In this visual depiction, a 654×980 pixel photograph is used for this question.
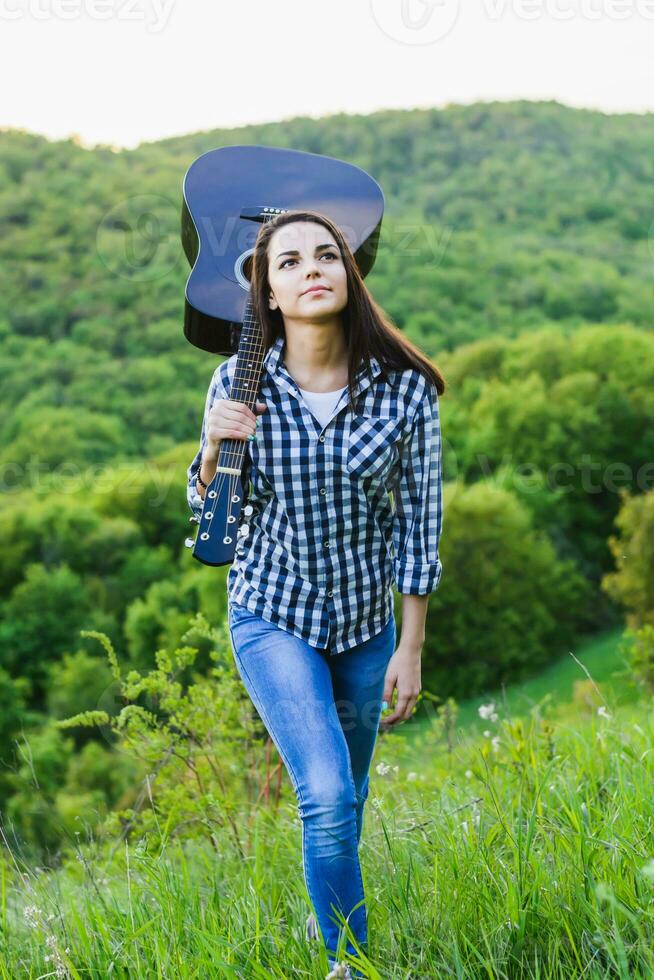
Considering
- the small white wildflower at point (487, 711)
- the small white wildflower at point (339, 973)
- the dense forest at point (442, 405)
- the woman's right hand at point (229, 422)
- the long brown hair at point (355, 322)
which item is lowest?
the dense forest at point (442, 405)

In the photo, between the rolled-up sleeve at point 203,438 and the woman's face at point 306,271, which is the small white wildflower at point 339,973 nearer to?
the rolled-up sleeve at point 203,438

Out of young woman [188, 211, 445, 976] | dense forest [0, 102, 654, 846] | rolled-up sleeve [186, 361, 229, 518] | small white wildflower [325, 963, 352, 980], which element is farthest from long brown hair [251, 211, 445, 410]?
dense forest [0, 102, 654, 846]

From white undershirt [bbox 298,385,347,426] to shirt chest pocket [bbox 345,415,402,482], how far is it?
6cm

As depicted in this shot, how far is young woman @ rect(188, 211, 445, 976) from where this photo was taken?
2.29 metres

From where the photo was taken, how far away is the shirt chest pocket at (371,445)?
2.34 meters

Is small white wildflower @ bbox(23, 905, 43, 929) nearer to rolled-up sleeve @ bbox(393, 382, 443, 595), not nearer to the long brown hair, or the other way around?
rolled-up sleeve @ bbox(393, 382, 443, 595)

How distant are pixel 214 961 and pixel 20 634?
37.8 m

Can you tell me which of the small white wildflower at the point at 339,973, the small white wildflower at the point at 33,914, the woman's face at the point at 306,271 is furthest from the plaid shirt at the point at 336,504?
the small white wildflower at the point at 33,914

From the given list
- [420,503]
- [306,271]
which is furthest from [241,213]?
[420,503]

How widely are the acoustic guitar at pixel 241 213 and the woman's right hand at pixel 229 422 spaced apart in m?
0.25

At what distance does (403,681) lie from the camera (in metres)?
2.35

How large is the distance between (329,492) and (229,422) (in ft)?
0.91

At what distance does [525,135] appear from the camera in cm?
7562

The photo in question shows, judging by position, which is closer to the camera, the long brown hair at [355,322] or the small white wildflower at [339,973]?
the small white wildflower at [339,973]
